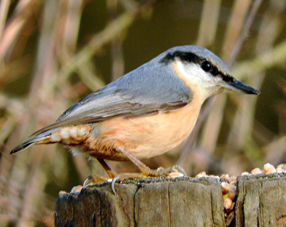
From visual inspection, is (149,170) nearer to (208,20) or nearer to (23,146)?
(23,146)

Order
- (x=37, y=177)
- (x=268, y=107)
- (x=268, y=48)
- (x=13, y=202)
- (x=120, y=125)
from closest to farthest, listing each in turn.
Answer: (x=120, y=125)
(x=13, y=202)
(x=37, y=177)
(x=268, y=48)
(x=268, y=107)

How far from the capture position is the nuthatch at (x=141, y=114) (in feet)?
8.53

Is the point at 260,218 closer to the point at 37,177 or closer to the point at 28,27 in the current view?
the point at 37,177

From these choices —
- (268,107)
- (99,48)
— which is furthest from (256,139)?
(99,48)

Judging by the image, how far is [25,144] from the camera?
237 cm

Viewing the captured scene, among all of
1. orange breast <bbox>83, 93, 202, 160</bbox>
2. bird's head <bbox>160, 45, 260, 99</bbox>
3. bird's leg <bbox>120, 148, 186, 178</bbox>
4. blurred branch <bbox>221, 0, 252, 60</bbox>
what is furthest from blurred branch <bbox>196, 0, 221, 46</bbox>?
bird's leg <bbox>120, 148, 186, 178</bbox>

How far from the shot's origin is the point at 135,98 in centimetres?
279

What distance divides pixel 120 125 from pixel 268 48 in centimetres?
228

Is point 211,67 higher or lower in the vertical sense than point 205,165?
higher

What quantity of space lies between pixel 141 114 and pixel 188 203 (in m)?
1.20

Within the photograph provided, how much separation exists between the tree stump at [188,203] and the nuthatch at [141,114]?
2.93 feet

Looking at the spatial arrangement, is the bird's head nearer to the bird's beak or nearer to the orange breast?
the bird's beak

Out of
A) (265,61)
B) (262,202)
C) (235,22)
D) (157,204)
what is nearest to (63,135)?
(157,204)

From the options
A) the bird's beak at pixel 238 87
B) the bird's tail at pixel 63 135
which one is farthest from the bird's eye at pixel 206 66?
the bird's tail at pixel 63 135
